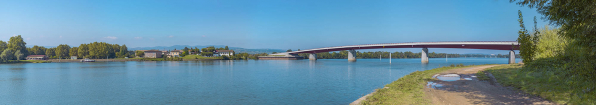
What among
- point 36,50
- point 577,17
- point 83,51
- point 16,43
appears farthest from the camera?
point 83,51

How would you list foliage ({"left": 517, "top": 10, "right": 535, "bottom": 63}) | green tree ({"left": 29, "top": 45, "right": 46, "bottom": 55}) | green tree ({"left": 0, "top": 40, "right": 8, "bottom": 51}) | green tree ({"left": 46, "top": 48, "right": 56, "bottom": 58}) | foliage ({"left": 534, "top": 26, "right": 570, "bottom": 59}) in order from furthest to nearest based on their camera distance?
green tree ({"left": 46, "top": 48, "right": 56, "bottom": 58}) → green tree ({"left": 29, "top": 45, "right": 46, "bottom": 55}) → green tree ({"left": 0, "top": 40, "right": 8, "bottom": 51}) → foliage ({"left": 534, "top": 26, "right": 570, "bottom": 59}) → foliage ({"left": 517, "top": 10, "right": 535, "bottom": 63})

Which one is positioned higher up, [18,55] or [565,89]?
[18,55]

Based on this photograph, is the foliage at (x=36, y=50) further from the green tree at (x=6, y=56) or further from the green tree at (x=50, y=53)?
the green tree at (x=6, y=56)

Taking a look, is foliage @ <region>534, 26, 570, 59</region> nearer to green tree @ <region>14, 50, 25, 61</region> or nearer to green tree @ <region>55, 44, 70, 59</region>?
green tree @ <region>14, 50, 25, 61</region>

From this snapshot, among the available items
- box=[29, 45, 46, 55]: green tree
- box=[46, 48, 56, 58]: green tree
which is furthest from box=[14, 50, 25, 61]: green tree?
box=[46, 48, 56, 58]: green tree

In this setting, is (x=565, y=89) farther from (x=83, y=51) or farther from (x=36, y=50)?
(x=36, y=50)

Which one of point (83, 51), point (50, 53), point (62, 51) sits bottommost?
point (50, 53)

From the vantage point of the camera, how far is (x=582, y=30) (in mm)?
9688

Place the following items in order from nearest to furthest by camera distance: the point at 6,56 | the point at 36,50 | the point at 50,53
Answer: the point at 6,56 → the point at 36,50 → the point at 50,53

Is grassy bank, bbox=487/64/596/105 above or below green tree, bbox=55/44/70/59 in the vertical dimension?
below

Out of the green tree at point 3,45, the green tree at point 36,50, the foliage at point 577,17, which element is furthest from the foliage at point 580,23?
the green tree at point 36,50

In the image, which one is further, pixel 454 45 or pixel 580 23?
pixel 454 45

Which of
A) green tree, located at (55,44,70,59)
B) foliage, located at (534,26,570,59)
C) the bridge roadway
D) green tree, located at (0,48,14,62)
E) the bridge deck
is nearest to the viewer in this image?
foliage, located at (534,26,570,59)

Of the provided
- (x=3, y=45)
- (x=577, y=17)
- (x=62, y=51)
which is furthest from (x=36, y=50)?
(x=577, y=17)
